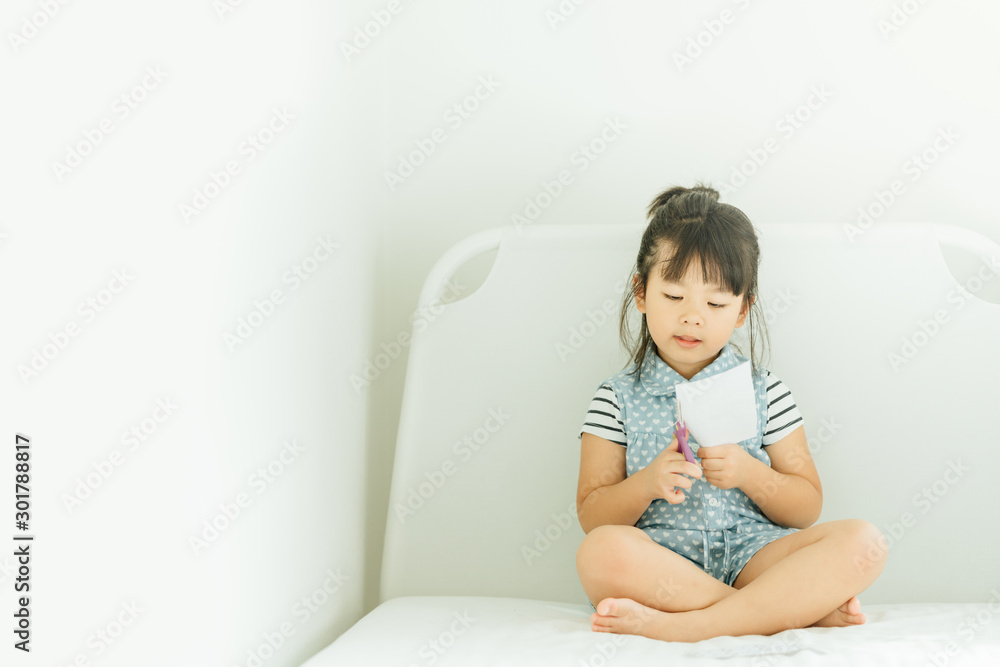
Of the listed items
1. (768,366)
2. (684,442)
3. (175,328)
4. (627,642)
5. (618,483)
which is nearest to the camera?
(175,328)

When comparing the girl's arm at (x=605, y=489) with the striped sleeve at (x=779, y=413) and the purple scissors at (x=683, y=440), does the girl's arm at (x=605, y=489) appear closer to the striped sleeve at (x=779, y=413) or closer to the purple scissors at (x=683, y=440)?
the purple scissors at (x=683, y=440)

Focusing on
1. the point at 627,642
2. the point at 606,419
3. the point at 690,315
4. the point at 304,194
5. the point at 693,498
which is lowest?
the point at 627,642

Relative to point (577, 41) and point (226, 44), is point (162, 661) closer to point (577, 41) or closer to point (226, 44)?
point (226, 44)

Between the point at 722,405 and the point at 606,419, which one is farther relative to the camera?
the point at 606,419

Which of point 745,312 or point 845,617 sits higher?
point 745,312

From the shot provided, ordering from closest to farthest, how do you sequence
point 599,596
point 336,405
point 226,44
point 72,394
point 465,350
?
point 72,394 < point 226,44 < point 599,596 < point 336,405 < point 465,350

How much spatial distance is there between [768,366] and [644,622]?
48 centimetres

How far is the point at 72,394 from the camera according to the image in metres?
0.57

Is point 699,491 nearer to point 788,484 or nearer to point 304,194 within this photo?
point 788,484

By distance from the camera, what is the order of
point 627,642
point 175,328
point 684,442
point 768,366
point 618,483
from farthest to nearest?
point 768,366 → point 618,483 → point 684,442 → point 627,642 → point 175,328

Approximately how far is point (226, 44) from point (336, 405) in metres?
0.51

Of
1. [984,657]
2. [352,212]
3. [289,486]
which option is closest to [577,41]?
[352,212]

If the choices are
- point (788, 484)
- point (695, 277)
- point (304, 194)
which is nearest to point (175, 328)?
point (304, 194)

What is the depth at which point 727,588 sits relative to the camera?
0.95 meters
